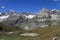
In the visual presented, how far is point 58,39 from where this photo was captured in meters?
41.4

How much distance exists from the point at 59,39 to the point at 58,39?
23cm

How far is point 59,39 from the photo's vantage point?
136 ft
